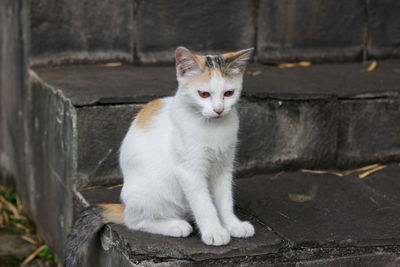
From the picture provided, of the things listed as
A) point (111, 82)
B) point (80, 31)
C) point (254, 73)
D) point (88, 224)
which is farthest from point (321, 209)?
point (80, 31)

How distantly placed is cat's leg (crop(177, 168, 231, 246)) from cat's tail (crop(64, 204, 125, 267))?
425 mm

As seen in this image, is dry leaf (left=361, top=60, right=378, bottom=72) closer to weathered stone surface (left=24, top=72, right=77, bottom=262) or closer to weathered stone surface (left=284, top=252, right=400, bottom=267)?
weathered stone surface (left=284, top=252, right=400, bottom=267)

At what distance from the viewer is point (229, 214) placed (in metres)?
2.87

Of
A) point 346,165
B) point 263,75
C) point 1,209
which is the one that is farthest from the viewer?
point 1,209

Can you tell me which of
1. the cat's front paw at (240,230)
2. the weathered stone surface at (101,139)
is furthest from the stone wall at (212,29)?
the cat's front paw at (240,230)

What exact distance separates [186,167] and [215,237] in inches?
13.8

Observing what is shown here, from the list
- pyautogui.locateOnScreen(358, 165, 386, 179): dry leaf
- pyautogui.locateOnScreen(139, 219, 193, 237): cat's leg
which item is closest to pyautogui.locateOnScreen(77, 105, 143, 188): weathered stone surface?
pyautogui.locateOnScreen(139, 219, 193, 237): cat's leg

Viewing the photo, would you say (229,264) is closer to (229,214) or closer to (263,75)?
(229,214)

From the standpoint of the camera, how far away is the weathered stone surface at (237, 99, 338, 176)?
3684mm

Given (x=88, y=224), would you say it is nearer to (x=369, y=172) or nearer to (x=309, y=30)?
(x=369, y=172)

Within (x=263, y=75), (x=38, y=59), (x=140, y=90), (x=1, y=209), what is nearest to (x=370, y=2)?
(x=263, y=75)

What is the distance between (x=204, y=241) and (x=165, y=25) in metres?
2.09

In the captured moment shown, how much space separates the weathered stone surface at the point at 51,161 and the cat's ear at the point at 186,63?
3.07 ft

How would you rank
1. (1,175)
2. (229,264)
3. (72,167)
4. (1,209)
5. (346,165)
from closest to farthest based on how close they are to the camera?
(229,264)
(72,167)
(346,165)
(1,209)
(1,175)
